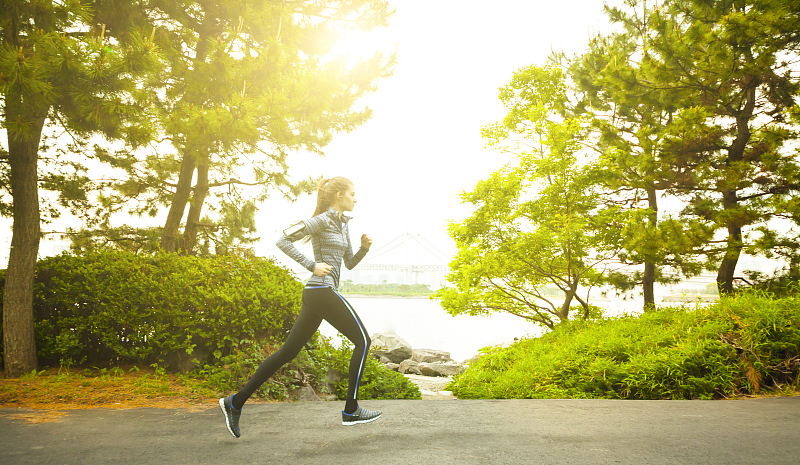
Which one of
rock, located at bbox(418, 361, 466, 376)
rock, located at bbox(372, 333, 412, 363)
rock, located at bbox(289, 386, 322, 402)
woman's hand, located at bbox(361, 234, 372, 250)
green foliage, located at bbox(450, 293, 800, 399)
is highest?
woman's hand, located at bbox(361, 234, 372, 250)

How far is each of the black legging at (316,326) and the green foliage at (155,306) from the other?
159 cm

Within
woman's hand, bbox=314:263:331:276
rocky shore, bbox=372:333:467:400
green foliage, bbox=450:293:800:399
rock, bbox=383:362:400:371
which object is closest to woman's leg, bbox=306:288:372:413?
woman's hand, bbox=314:263:331:276

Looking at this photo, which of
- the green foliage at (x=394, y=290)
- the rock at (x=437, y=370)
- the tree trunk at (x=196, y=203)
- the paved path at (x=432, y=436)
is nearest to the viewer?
the paved path at (x=432, y=436)

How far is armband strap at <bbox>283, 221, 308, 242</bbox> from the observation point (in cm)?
281

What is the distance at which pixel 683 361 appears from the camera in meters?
4.25

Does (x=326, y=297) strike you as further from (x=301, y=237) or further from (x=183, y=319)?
(x=183, y=319)

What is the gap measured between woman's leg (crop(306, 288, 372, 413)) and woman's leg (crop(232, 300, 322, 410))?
0.07m

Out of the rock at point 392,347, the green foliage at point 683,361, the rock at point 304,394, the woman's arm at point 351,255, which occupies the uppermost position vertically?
the woman's arm at point 351,255

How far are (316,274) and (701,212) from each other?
852cm

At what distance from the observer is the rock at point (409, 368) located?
10.6 metres

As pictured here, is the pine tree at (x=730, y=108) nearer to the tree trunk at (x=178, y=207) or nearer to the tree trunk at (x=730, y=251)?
the tree trunk at (x=730, y=251)

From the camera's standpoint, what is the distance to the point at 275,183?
9.26m

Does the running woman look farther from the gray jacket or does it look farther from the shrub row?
the shrub row

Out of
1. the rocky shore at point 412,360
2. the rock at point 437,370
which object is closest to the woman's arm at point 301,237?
the rocky shore at point 412,360
